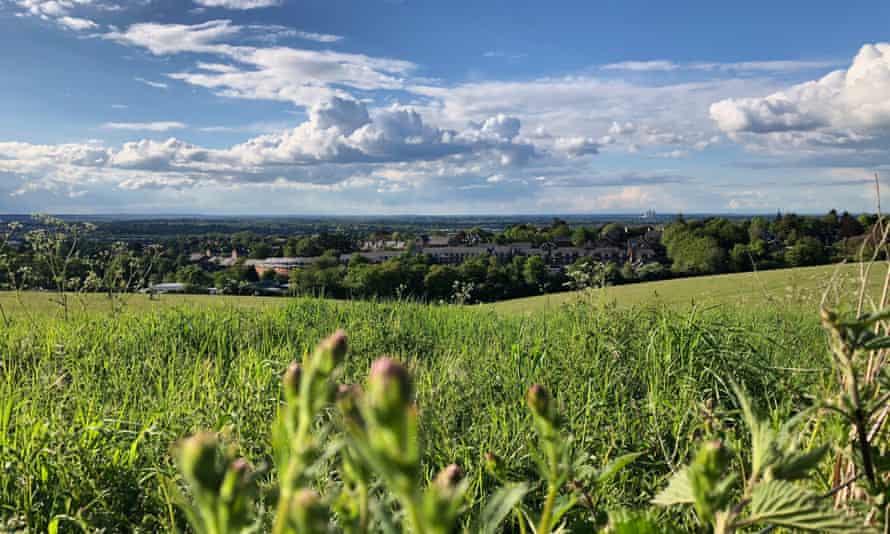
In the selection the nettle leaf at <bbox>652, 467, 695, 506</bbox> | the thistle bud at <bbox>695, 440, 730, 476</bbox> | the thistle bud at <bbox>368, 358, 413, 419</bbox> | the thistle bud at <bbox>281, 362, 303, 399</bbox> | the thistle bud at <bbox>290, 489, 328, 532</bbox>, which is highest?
the thistle bud at <bbox>368, 358, 413, 419</bbox>

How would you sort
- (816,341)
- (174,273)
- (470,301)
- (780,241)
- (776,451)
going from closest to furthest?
(776,451) < (816,341) < (470,301) < (174,273) < (780,241)

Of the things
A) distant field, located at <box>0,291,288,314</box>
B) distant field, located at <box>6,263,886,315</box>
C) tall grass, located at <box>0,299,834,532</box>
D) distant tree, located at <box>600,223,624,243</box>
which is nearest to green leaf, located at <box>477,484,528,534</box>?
tall grass, located at <box>0,299,834,532</box>

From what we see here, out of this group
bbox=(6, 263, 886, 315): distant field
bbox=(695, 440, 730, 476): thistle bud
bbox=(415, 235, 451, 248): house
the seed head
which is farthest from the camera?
bbox=(415, 235, 451, 248): house

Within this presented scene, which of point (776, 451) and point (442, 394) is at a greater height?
point (776, 451)

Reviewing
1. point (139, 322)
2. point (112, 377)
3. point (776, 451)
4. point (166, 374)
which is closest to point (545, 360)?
point (166, 374)

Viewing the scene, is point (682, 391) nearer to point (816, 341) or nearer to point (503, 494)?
point (816, 341)

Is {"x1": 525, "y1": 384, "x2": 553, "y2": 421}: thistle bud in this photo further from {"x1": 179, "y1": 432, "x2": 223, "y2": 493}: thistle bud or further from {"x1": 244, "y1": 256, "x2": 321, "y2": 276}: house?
{"x1": 244, "y1": 256, "x2": 321, "y2": 276}: house
